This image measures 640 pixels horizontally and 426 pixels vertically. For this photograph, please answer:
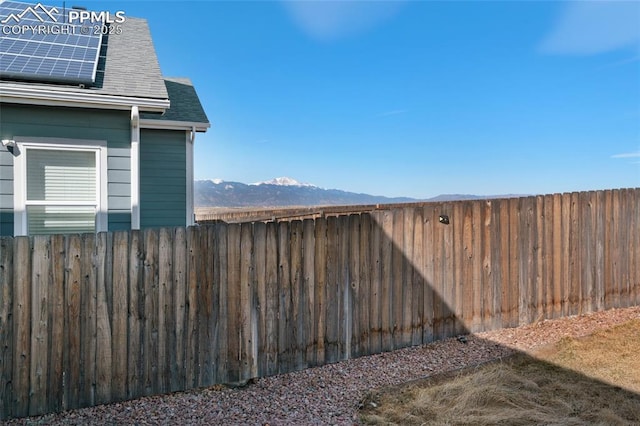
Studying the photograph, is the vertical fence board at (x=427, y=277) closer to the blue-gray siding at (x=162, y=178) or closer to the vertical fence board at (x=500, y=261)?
the vertical fence board at (x=500, y=261)

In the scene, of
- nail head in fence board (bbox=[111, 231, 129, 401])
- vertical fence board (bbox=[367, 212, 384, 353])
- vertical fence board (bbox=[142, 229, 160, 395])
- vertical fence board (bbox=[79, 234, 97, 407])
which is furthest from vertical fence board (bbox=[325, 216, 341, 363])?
vertical fence board (bbox=[79, 234, 97, 407])

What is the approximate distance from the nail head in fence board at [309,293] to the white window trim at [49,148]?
3.25m

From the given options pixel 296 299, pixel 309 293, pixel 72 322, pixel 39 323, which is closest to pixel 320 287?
pixel 309 293

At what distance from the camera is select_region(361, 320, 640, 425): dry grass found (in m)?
3.06

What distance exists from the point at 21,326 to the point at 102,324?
56 centimetres

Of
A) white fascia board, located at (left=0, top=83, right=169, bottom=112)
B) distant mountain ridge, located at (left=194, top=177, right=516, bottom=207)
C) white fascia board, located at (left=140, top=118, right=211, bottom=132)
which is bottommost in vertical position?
white fascia board, located at (left=0, top=83, right=169, bottom=112)

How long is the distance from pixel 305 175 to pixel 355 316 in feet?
129

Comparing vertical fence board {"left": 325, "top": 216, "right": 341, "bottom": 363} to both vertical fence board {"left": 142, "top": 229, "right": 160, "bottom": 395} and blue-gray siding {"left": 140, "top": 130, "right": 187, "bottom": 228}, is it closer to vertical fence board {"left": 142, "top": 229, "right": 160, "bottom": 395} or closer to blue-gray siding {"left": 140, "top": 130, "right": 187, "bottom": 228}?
vertical fence board {"left": 142, "top": 229, "right": 160, "bottom": 395}

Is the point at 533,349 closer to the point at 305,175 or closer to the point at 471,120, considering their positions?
the point at 471,120

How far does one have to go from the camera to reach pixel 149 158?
7.46 m

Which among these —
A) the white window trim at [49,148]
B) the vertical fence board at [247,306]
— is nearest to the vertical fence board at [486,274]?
the vertical fence board at [247,306]

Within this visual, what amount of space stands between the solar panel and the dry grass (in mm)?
5618

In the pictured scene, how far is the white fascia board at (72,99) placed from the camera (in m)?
4.95

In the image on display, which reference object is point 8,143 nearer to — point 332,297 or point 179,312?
point 179,312
